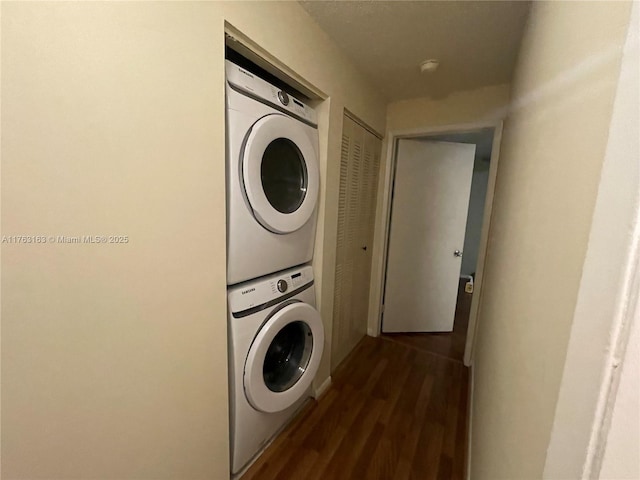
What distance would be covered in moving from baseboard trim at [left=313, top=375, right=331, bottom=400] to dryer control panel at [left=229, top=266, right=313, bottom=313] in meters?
0.79

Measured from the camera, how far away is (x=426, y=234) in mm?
2369

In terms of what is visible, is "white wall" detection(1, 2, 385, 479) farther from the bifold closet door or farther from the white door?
the white door

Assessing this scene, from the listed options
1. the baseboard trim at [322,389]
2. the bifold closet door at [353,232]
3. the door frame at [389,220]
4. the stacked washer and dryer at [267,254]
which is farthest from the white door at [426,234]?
the stacked washer and dryer at [267,254]

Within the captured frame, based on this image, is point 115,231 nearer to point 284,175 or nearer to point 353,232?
point 284,175

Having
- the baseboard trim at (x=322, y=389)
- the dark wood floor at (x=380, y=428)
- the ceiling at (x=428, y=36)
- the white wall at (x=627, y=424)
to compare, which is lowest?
the dark wood floor at (x=380, y=428)

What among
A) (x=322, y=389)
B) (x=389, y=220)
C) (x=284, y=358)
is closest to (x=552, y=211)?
(x=284, y=358)

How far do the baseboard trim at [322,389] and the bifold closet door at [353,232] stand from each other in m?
0.14

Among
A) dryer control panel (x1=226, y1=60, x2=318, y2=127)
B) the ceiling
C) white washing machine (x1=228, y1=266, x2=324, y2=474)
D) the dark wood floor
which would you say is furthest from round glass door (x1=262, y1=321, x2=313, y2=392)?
Result: the ceiling

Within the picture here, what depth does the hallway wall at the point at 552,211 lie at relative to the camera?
0.33 m

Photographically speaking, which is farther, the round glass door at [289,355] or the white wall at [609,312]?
the round glass door at [289,355]

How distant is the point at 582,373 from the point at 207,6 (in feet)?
3.96

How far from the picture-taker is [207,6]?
2.64ft

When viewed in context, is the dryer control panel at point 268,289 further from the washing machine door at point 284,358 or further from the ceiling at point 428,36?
the ceiling at point 428,36

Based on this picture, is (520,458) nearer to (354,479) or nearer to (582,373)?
(582,373)
